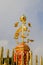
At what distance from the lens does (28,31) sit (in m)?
13.5

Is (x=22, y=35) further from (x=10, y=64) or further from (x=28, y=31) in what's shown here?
(x=10, y=64)

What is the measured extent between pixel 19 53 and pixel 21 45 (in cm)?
57

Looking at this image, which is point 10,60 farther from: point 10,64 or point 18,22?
point 18,22

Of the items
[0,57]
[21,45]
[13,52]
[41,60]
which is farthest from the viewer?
[21,45]

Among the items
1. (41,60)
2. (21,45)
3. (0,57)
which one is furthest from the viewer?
(21,45)

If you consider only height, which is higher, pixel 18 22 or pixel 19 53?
pixel 18 22

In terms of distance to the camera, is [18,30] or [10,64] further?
[18,30]

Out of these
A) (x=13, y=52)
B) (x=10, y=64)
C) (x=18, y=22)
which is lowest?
(x=10, y=64)

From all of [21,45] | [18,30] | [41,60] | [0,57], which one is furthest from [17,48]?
[41,60]

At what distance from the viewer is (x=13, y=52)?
1254cm

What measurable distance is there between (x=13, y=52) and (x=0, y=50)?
1.32 meters

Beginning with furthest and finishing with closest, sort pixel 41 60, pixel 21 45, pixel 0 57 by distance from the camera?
pixel 21 45 < pixel 0 57 < pixel 41 60

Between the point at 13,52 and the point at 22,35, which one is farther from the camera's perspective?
the point at 22,35

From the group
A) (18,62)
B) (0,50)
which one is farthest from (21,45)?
(0,50)
